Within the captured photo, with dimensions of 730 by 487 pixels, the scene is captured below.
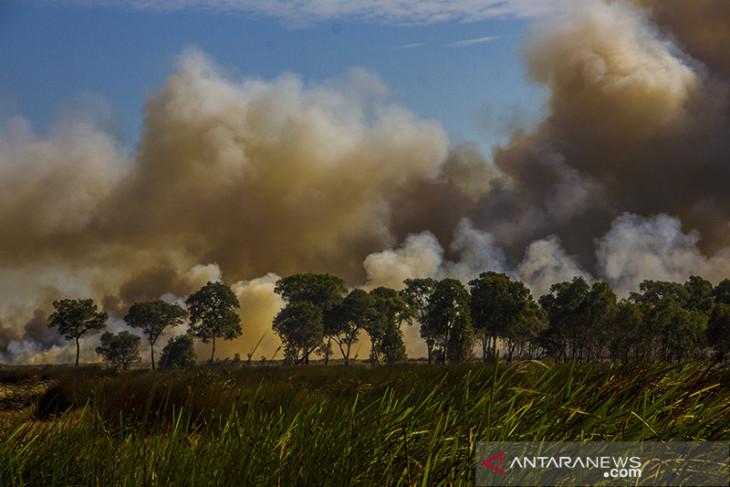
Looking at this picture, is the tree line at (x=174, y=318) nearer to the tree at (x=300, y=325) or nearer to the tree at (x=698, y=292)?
the tree at (x=300, y=325)

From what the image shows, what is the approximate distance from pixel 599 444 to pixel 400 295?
255 feet

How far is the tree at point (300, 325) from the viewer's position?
2576 inches

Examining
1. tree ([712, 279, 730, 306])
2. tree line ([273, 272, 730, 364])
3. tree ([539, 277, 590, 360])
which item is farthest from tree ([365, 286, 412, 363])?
tree ([712, 279, 730, 306])

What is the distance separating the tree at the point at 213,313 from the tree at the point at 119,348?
21.9 metres

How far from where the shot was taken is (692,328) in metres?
57.2

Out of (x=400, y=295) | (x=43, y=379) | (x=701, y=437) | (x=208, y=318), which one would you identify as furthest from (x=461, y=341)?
(x=701, y=437)

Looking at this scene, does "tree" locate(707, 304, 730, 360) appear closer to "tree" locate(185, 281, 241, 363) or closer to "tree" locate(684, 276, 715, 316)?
"tree" locate(684, 276, 715, 316)

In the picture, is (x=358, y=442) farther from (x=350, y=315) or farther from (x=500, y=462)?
(x=350, y=315)

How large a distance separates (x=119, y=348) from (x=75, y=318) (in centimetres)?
1220

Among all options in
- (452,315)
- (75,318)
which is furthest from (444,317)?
(75,318)

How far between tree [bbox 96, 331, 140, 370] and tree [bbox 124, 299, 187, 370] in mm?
13493

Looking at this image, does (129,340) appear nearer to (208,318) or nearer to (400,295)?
(208,318)

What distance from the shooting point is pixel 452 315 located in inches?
2301

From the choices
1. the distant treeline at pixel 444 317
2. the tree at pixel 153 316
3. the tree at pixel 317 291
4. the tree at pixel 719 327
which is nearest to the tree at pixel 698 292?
the distant treeline at pixel 444 317
